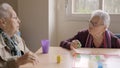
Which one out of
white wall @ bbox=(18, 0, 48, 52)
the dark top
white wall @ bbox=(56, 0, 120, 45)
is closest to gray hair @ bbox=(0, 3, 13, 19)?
the dark top

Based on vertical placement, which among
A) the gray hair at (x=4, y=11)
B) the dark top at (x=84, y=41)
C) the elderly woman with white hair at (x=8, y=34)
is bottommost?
the dark top at (x=84, y=41)

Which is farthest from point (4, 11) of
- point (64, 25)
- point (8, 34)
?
point (64, 25)

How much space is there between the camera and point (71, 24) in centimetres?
341

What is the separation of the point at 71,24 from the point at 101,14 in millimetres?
902

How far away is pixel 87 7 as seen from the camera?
341cm

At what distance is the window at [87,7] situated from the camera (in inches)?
132

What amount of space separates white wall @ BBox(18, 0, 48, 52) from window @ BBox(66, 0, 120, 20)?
48cm

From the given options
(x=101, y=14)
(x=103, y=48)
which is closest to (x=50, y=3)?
(x=101, y=14)

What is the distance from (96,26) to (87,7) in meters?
0.95

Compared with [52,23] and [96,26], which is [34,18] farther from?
[96,26]

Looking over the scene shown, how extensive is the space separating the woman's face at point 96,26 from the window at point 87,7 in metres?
0.84

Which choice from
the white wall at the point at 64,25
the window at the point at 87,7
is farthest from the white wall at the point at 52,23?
the window at the point at 87,7

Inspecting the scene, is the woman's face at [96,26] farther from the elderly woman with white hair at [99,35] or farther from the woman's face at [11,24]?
the woman's face at [11,24]

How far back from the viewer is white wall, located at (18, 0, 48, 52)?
3084 mm
